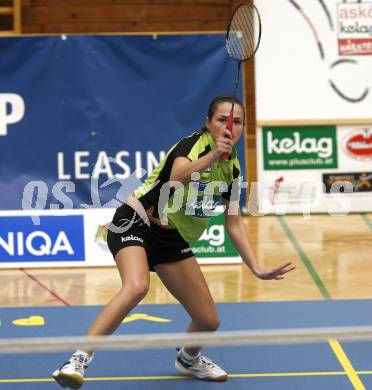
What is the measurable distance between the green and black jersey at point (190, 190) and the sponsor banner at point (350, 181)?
5591mm

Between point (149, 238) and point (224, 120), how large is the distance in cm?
70

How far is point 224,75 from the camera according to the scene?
8.63 meters

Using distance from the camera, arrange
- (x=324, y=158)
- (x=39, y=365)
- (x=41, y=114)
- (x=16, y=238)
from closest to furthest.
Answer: (x=39, y=365) < (x=16, y=238) < (x=41, y=114) < (x=324, y=158)

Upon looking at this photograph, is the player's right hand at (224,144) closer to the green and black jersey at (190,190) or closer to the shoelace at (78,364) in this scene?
the green and black jersey at (190,190)

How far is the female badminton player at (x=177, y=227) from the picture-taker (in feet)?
12.7

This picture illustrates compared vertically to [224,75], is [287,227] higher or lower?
lower

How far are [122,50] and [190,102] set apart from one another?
2.85ft

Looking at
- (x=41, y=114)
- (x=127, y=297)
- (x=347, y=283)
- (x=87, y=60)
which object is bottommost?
(x=347, y=283)

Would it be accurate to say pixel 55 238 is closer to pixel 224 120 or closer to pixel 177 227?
pixel 177 227

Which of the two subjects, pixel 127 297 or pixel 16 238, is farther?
pixel 16 238

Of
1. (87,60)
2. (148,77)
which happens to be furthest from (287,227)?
(87,60)

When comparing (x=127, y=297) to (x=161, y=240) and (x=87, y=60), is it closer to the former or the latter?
(x=161, y=240)

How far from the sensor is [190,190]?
13.2 feet

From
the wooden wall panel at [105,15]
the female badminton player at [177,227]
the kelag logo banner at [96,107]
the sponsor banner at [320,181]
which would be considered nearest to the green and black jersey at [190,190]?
the female badminton player at [177,227]
